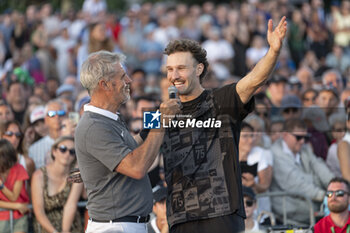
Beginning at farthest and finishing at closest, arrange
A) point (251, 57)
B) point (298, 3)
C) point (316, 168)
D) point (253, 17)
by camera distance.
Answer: point (298, 3), point (253, 17), point (251, 57), point (316, 168)

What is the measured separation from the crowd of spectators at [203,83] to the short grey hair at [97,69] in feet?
4.71

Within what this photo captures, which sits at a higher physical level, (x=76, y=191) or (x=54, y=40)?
(x=54, y=40)

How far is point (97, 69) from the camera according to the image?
480 centimetres

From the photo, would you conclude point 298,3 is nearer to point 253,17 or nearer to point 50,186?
point 253,17

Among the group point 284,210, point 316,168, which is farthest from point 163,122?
point 316,168

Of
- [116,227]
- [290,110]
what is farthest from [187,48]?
[290,110]

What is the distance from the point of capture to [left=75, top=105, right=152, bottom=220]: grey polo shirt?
465 centimetres

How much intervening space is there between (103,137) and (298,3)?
2020cm

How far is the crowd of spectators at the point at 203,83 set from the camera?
28.1 feet

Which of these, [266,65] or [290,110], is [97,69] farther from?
[290,110]

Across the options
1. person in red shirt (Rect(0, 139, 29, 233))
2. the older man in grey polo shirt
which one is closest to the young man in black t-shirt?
the older man in grey polo shirt

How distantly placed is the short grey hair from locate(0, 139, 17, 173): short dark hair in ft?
10.4

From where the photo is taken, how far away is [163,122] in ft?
14.8

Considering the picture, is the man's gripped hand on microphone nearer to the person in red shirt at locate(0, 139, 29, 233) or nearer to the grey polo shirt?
the grey polo shirt
